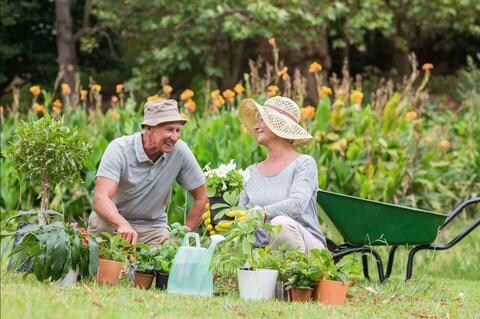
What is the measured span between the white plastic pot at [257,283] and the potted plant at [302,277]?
0.08 metres

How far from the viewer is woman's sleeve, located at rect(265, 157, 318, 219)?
4.76 metres

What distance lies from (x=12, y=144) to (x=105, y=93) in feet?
45.4

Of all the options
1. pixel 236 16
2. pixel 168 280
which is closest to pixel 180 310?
pixel 168 280

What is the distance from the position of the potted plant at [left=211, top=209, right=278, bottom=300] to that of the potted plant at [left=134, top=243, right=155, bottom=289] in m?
0.34

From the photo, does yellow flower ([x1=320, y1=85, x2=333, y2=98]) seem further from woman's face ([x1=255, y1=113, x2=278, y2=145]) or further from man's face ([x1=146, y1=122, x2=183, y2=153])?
man's face ([x1=146, y1=122, x2=183, y2=153])

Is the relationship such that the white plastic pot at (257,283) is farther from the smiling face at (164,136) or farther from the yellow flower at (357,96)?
the yellow flower at (357,96)

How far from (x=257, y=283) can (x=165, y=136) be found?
1002 millimetres

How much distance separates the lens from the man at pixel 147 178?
4930mm

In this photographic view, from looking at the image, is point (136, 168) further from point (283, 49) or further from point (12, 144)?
point (283, 49)

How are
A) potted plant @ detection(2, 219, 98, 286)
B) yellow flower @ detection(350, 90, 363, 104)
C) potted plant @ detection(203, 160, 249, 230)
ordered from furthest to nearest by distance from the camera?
yellow flower @ detection(350, 90, 363, 104)
potted plant @ detection(203, 160, 249, 230)
potted plant @ detection(2, 219, 98, 286)

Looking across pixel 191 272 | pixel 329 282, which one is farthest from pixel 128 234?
pixel 329 282

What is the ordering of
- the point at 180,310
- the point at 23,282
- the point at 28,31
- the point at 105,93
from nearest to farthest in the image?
the point at 180,310
the point at 23,282
the point at 28,31
the point at 105,93

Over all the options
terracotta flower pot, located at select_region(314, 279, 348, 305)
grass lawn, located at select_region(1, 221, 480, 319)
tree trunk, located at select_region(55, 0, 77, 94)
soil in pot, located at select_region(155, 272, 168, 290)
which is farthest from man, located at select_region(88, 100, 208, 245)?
tree trunk, located at select_region(55, 0, 77, 94)

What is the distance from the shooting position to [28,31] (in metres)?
17.0
